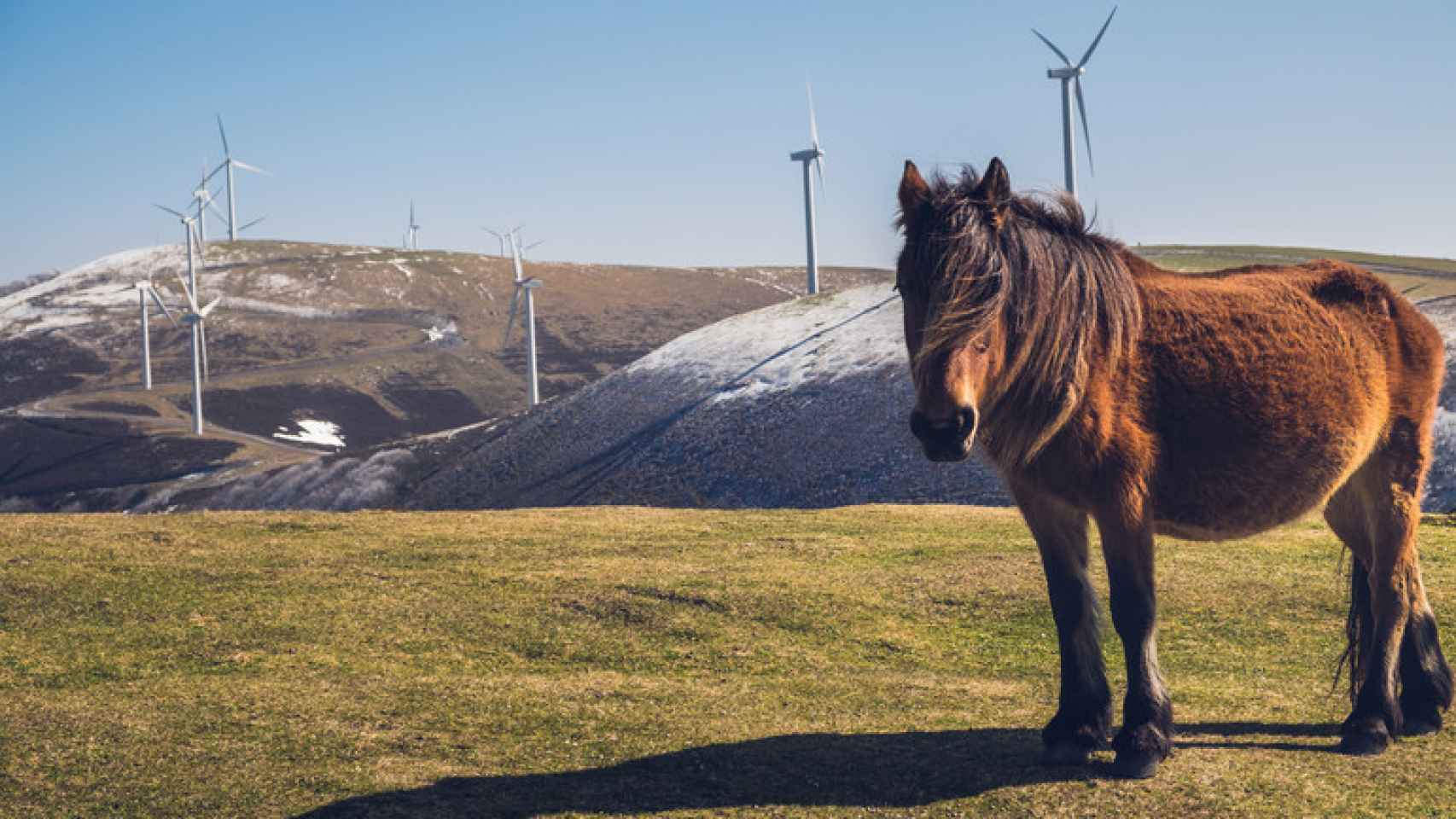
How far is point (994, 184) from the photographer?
8070mm

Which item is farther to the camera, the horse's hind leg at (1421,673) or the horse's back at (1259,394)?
the horse's hind leg at (1421,673)

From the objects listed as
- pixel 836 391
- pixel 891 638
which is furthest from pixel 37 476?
pixel 891 638

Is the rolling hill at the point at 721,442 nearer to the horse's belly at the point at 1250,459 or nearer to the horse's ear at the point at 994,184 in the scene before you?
the horse's belly at the point at 1250,459

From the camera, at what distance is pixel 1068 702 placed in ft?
29.2

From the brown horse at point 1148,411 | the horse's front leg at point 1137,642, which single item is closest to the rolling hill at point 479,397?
the brown horse at point 1148,411

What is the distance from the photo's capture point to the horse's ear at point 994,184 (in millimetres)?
8008

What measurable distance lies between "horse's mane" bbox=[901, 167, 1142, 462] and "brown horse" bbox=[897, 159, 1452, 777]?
0.5 inches

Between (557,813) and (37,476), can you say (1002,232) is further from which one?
(37,476)

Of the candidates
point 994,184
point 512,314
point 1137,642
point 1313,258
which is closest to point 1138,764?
point 1137,642

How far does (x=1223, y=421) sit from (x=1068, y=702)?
214 cm

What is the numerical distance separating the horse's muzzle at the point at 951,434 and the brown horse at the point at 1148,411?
0.05ft

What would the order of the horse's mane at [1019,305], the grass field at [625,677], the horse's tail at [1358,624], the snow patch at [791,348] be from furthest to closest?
the snow patch at [791,348], the horse's tail at [1358,624], the grass field at [625,677], the horse's mane at [1019,305]

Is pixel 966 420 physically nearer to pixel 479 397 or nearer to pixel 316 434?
pixel 316 434

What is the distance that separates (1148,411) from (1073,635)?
5.28 feet
